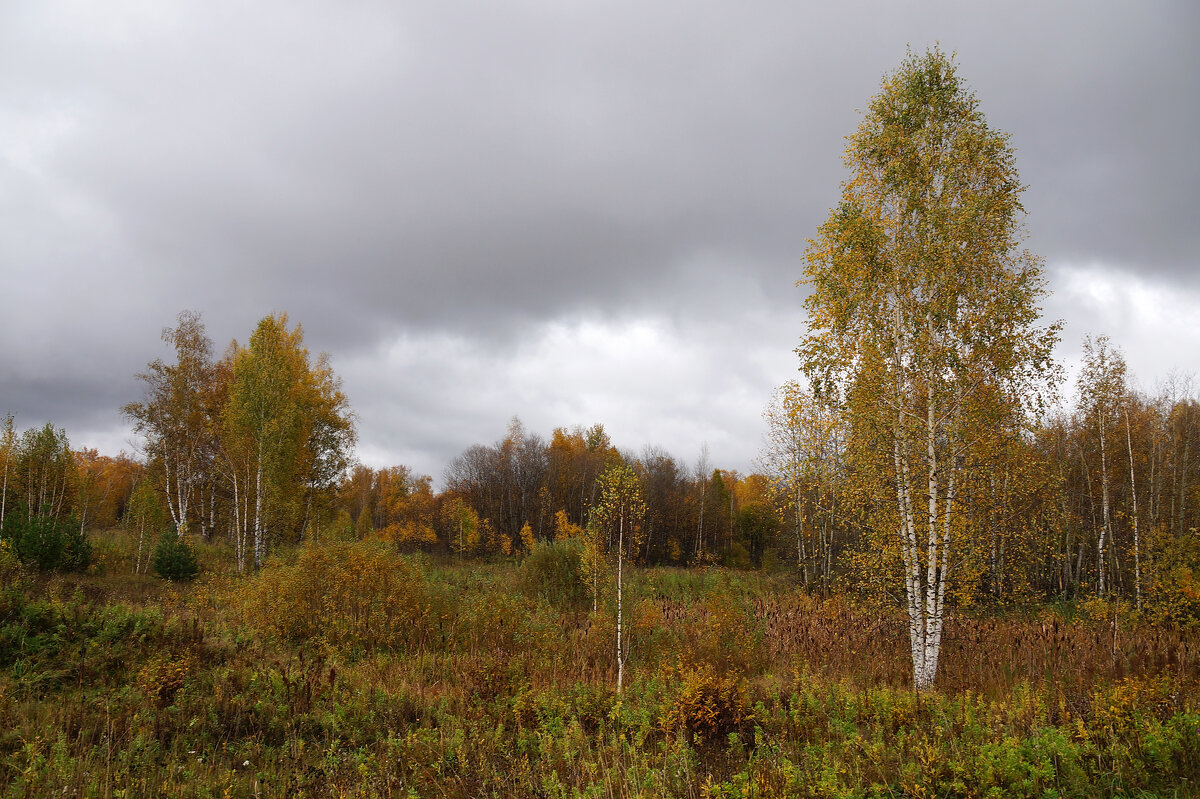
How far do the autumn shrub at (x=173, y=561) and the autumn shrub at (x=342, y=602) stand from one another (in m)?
7.40

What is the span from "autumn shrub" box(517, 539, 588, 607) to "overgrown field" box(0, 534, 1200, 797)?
2097 mm

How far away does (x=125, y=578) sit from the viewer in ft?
54.4

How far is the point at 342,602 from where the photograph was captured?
11.4m

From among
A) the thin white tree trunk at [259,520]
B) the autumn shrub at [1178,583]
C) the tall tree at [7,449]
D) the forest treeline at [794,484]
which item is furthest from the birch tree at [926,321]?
the tall tree at [7,449]

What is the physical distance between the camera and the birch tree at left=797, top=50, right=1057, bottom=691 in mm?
8547

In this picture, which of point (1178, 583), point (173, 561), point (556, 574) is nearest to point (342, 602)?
point (556, 574)

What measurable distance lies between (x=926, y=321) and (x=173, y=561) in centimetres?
2125

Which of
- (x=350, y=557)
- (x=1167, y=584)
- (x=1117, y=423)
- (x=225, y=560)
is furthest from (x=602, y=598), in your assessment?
(x=1117, y=423)

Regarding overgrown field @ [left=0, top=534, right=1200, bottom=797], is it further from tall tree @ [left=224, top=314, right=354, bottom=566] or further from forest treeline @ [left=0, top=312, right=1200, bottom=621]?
tall tree @ [left=224, top=314, right=354, bottom=566]

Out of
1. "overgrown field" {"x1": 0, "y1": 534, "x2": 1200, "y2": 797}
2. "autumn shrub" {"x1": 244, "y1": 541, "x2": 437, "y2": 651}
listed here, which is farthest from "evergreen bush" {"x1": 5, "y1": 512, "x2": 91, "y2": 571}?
"autumn shrub" {"x1": 244, "y1": 541, "x2": 437, "y2": 651}

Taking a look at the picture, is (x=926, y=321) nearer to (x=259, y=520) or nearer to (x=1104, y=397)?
(x=1104, y=397)

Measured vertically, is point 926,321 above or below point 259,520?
above

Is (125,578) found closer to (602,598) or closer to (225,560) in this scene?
(225,560)

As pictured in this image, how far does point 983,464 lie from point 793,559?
21246mm
